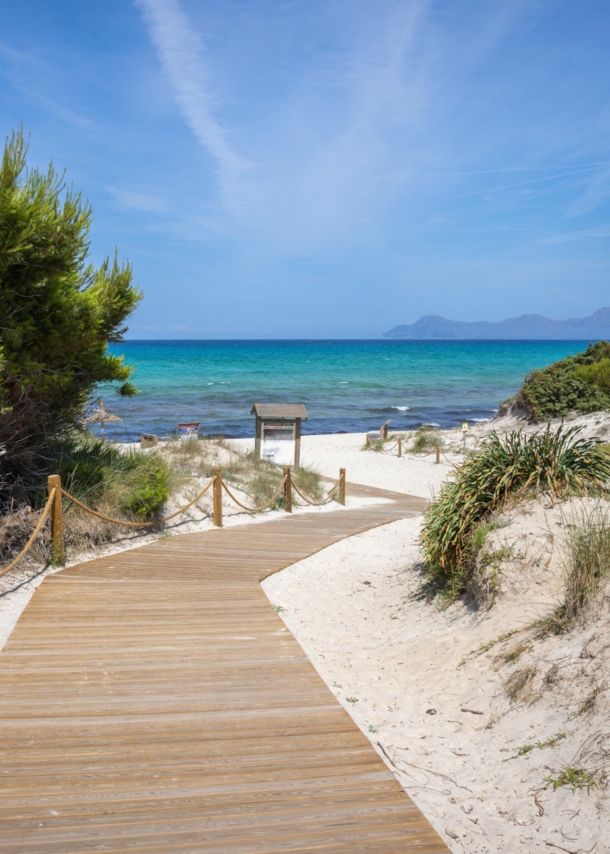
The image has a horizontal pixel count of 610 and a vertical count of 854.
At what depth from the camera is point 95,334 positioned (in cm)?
932

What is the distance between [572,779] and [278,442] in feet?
47.3

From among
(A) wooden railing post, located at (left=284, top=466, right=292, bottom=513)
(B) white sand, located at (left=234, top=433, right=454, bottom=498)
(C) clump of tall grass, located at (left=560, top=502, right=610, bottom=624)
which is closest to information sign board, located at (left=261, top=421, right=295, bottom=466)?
(B) white sand, located at (left=234, top=433, right=454, bottom=498)

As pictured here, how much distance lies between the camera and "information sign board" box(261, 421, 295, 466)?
58.1 feet

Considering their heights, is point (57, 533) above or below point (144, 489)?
below

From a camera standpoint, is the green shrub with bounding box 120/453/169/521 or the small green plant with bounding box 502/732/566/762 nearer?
the small green plant with bounding box 502/732/566/762

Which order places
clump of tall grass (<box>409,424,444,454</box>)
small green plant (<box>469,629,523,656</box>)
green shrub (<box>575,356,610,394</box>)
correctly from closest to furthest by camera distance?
1. small green plant (<box>469,629,523,656</box>)
2. green shrub (<box>575,356,610,394</box>)
3. clump of tall grass (<box>409,424,444,454</box>)

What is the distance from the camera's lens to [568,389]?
27.8 meters

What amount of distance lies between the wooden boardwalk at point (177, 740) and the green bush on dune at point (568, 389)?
23191 mm

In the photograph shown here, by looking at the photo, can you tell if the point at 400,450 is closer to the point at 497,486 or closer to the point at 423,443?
the point at 423,443

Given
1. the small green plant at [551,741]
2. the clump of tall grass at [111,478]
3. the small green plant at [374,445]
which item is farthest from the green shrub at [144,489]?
the small green plant at [374,445]

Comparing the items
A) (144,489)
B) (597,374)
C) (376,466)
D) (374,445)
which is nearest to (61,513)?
(144,489)

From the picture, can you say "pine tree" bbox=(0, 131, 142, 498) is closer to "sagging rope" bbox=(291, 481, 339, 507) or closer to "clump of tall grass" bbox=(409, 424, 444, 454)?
"sagging rope" bbox=(291, 481, 339, 507)

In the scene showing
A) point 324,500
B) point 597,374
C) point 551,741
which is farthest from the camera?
point 597,374

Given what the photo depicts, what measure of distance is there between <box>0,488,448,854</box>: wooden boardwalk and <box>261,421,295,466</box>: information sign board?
10.3 meters
